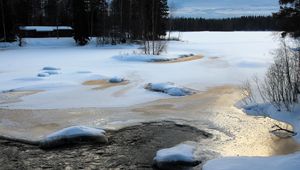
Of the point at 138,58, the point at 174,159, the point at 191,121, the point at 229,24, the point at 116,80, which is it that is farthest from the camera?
the point at 229,24

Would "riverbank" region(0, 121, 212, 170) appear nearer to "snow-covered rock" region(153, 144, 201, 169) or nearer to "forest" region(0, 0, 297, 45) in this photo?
"snow-covered rock" region(153, 144, 201, 169)

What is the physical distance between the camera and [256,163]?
8867mm

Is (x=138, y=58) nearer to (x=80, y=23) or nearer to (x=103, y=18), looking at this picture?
(x=80, y=23)

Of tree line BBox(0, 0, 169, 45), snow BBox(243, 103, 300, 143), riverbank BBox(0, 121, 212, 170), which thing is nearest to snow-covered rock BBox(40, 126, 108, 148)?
riverbank BBox(0, 121, 212, 170)

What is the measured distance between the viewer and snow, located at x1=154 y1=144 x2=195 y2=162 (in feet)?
31.9

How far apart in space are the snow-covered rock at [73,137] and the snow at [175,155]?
200cm

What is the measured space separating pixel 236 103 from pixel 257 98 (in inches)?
34.1

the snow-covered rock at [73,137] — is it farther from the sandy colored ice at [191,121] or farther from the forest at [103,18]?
the forest at [103,18]

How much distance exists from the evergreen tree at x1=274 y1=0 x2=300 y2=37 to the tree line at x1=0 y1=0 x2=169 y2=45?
27.6 meters

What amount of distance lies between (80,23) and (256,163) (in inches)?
1880

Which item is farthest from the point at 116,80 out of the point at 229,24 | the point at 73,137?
the point at 229,24

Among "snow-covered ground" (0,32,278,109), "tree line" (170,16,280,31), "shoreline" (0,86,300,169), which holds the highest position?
"tree line" (170,16,280,31)

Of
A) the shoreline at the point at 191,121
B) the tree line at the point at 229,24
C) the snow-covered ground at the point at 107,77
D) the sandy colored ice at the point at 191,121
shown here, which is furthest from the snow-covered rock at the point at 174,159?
the tree line at the point at 229,24

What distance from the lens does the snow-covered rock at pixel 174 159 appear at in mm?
9517
